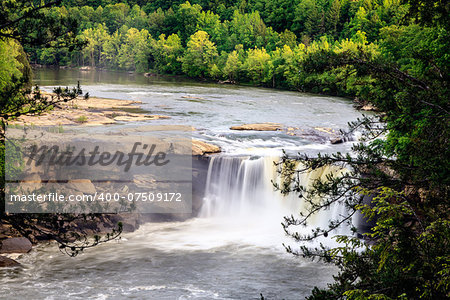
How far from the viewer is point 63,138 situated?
20078mm

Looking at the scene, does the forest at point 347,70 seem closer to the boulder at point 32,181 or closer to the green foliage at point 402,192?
the green foliage at point 402,192

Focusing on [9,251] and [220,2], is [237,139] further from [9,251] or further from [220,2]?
[220,2]

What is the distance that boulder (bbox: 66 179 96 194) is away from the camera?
17562 millimetres

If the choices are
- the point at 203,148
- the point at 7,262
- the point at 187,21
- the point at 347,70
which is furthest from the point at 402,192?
the point at 187,21

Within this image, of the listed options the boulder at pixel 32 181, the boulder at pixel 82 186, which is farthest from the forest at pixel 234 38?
the boulder at pixel 32 181

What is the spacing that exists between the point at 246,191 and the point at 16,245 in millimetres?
9069

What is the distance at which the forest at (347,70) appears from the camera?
7.03 m

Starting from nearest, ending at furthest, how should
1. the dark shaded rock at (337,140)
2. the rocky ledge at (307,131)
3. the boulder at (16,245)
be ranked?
the boulder at (16,245)
the dark shaded rock at (337,140)
the rocky ledge at (307,131)

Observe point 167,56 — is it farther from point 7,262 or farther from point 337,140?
point 7,262

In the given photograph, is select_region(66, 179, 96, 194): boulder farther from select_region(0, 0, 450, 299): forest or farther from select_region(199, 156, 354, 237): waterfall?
select_region(199, 156, 354, 237): waterfall

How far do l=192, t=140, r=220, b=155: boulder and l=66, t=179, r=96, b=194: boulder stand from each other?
16.5 feet

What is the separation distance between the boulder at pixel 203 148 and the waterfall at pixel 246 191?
27.4 inches

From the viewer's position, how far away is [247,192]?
2031 centimetres

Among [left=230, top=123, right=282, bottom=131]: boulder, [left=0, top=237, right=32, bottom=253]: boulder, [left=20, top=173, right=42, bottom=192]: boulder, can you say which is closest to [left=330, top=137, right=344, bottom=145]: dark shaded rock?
[left=230, top=123, right=282, bottom=131]: boulder
